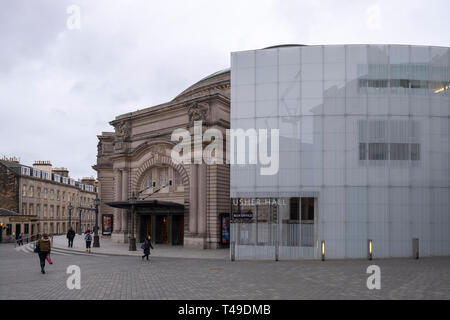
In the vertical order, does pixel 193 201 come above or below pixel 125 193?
below

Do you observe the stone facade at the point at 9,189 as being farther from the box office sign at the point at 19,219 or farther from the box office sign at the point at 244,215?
the box office sign at the point at 244,215

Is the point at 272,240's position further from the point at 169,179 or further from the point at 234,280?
the point at 169,179

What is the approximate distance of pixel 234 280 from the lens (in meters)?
16.0

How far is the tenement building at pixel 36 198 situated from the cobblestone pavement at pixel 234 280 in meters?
29.5

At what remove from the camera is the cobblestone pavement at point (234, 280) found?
13.1 m

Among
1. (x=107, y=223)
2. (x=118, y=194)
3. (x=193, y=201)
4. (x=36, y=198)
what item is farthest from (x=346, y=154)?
(x=36, y=198)

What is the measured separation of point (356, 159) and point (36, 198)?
57.9 metres

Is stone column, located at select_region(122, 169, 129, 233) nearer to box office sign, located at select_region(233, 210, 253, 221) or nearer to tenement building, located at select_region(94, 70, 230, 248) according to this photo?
tenement building, located at select_region(94, 70, 230, 248)

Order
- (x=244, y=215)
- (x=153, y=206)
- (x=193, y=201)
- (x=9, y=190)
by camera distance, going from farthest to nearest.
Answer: (x=9, y=190)
(x=153, y=206)
(x=193, y=201)
(x=244, y=215)

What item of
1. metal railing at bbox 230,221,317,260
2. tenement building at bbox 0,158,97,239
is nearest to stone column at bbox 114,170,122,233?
tenement building at bbox 0,158,97,239

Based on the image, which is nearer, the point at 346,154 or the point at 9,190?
the point at 346,154

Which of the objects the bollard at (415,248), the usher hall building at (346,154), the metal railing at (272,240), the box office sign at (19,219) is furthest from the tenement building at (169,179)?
the box office sign at (19,219)

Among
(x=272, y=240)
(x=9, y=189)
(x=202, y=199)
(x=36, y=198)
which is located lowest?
(x=272, y=240)
